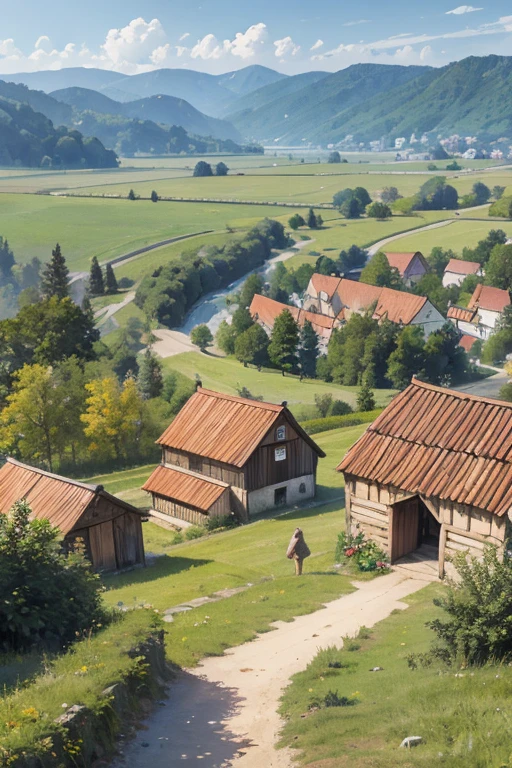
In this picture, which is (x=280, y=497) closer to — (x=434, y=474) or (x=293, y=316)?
(x=434, y=474)

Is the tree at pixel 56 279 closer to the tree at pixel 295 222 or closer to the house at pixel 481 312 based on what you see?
the house at pixel 481 312

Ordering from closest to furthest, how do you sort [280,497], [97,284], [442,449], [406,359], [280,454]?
[442,449], [280,454], [280,497], [406,359], [97,284]

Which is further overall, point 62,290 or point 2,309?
point 2,309

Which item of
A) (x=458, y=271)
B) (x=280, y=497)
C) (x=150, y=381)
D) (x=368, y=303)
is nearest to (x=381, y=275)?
(x=458, y=271)

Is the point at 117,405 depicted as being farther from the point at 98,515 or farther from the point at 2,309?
the point at 2,309

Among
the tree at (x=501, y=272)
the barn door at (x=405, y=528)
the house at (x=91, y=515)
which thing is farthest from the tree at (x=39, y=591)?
the tree at (x=501, y=272)

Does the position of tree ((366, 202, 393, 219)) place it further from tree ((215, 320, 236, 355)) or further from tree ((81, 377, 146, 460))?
tree ((81, 377, 146, 460))

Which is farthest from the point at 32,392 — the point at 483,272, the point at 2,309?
the point at 483,272
